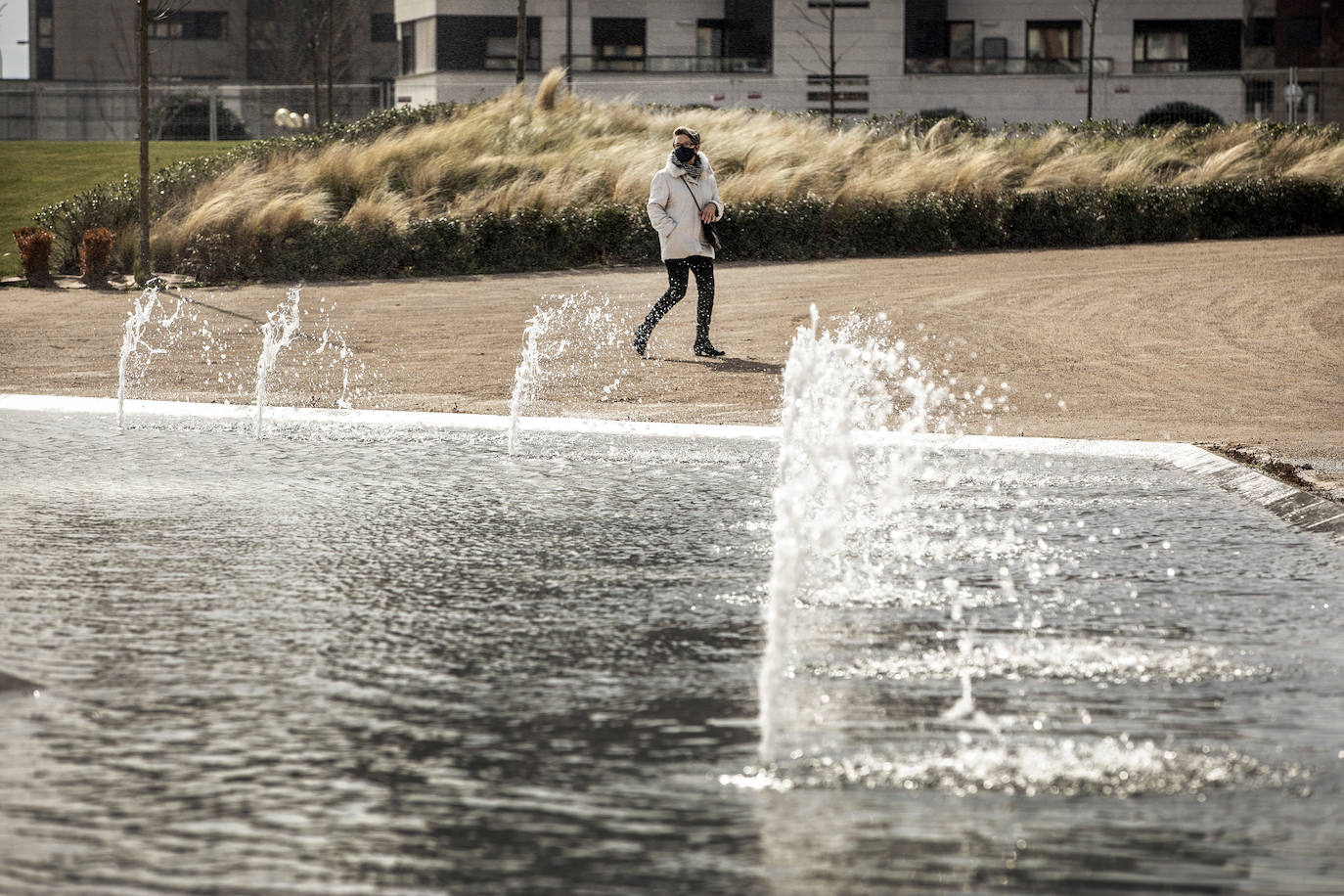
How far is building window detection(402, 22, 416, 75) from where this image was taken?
58094 mm

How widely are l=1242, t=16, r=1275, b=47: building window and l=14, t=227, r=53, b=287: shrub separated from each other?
43788 mm

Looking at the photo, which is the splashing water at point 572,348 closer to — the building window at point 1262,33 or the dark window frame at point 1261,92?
the dark window frame at point 1261,92

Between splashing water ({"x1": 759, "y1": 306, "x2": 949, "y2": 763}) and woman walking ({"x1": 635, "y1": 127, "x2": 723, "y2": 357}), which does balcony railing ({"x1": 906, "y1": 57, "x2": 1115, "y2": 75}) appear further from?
woman walking ({"x1": 635, "y1": 127, "x2": 723, "y2": 357})

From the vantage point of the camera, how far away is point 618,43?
5581cm

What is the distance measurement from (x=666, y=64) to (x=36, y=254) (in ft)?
112

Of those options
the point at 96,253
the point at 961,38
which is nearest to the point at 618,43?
the point at 961,38

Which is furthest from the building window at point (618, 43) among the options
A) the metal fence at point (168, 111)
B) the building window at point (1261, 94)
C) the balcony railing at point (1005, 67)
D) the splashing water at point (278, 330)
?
the splashing water at point (278, 330)

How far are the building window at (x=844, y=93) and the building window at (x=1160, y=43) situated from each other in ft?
27.3

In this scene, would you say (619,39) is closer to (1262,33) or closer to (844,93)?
(844,93)

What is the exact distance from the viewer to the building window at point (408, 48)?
58.1 m

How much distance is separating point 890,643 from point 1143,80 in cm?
5078

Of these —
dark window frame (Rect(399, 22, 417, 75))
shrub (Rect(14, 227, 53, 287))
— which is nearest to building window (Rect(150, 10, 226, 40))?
dark window frame (Rect(399, 22, 417, 75))

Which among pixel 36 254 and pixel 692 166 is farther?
pixel 36 254

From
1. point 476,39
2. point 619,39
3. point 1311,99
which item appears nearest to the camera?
point 1311,99
